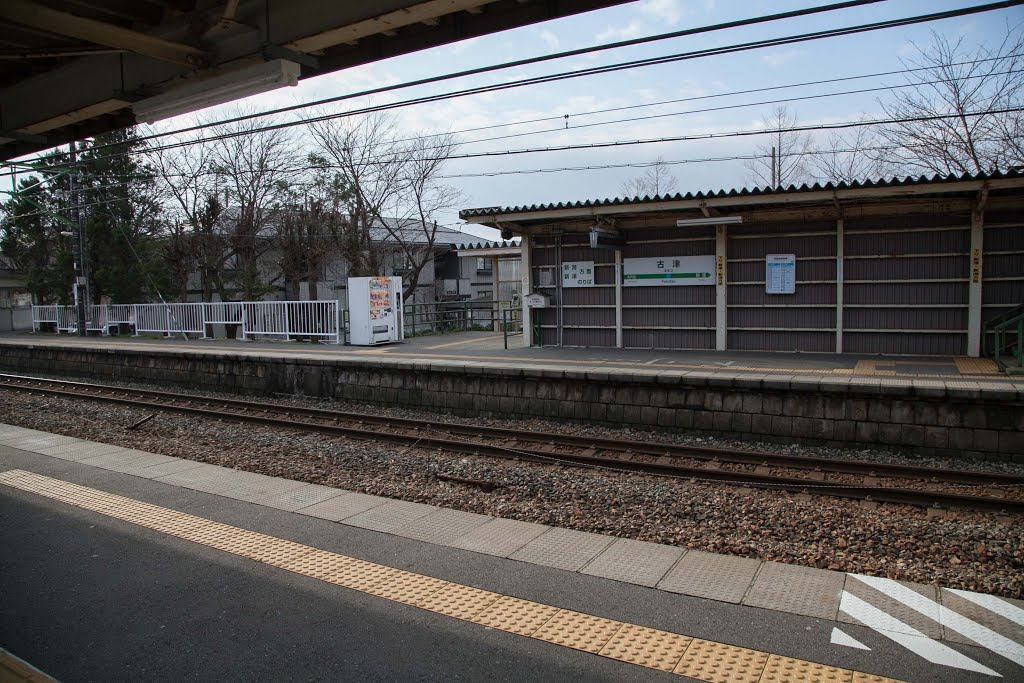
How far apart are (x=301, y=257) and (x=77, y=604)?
89.5 ft

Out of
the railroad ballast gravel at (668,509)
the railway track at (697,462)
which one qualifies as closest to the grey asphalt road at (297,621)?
the railroad ballast gravel at (668,509)

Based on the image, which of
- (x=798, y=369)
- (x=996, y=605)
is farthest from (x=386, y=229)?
(x=996, y=605)

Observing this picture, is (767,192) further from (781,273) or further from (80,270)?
(80,270)

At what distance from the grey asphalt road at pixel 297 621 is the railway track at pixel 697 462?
351cm

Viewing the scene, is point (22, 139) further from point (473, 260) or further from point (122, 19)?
point (473, 260)

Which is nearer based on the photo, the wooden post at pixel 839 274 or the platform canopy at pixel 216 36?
the platform canopy at pixel 216 36

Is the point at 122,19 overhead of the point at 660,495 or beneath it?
overhead

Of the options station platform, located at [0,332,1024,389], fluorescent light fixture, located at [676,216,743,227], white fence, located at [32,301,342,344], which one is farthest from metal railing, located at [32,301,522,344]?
fluorescent light fixture, located at [676,216,743,227]

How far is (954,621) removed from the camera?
4094mm

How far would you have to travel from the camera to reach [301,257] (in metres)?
30.5

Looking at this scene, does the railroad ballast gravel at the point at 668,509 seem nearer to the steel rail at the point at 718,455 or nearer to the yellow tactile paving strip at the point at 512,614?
the steel rail at the point at 718,455

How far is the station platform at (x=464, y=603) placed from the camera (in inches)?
146

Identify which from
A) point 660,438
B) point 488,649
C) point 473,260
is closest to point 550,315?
point 660,438

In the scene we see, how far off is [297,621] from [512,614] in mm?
1333
